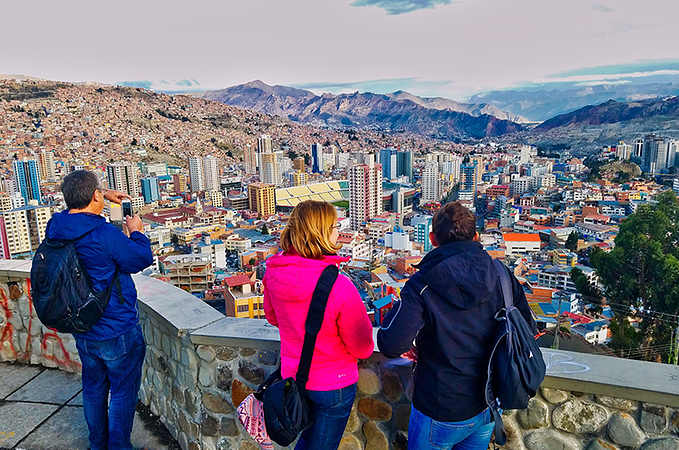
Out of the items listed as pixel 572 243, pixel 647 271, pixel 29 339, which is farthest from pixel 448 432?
pixel 572 243

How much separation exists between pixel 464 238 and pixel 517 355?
21cm

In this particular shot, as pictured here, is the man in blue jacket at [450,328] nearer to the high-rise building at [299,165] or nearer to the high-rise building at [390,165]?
the high-rise building at [390,165]

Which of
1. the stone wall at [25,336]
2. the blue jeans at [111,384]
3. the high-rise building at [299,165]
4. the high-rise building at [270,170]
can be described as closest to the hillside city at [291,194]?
the high-rise building at [270,170]

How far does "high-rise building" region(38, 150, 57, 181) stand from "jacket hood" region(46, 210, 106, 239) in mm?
46401

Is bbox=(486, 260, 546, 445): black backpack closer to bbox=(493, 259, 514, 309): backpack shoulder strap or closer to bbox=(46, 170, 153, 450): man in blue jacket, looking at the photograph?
bbox=(493, 259, 514, 309): backpack shoulder strap

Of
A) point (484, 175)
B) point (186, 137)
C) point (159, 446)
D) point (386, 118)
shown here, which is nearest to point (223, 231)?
point (159, 446)

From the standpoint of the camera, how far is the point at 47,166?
1665 inches

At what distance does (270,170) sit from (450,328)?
46.8m

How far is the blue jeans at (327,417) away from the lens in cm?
88

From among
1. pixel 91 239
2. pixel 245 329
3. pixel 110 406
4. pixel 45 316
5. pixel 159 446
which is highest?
pixel 91 239

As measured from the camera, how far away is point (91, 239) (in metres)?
1.07

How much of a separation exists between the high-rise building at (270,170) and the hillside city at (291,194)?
137 mm

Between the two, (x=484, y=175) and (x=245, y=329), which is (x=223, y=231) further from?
(x=484, y=175)

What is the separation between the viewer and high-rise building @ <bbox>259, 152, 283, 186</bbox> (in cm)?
4662
